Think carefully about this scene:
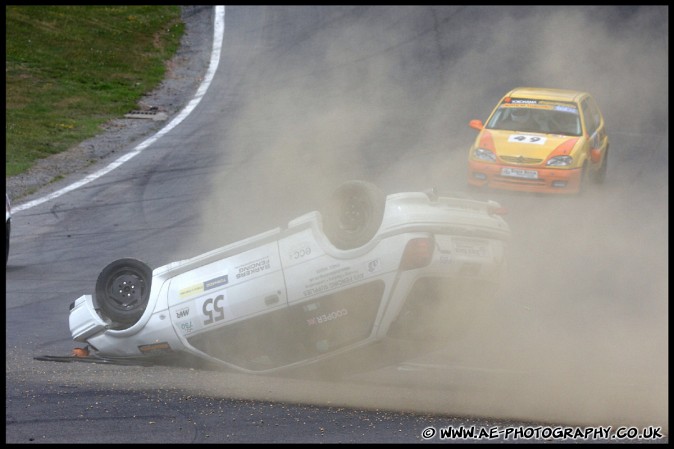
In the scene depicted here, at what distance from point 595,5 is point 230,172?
13709 mm

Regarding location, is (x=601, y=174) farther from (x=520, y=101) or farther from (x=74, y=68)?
→ (x=74, y=68)

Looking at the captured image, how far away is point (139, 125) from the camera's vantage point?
1905 centimetres

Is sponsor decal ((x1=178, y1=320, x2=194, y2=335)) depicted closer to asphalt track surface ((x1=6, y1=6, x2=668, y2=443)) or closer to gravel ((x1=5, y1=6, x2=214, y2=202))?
asphalt track surface ((x1=6, y1=6, x2=668, y2=443))

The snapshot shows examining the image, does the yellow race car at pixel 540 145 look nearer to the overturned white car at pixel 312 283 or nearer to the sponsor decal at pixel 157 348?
the overturned white car at pixel 312 283

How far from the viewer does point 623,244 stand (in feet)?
43.1

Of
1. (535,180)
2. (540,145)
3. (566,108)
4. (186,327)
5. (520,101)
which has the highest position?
(520,101)

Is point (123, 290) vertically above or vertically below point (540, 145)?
below

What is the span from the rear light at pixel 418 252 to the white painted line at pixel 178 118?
815 centimetres

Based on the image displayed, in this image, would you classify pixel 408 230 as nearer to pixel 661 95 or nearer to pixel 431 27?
pixel 661 95

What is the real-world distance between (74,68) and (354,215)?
652 inches

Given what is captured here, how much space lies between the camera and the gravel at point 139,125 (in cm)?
1568

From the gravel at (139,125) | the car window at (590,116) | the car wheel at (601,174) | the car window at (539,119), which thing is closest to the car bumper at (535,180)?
the car window at (539,119)

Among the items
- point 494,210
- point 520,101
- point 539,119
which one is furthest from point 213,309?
point 520,101

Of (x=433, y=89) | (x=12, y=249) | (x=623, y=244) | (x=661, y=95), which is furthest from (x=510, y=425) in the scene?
(x=661, y=95)
